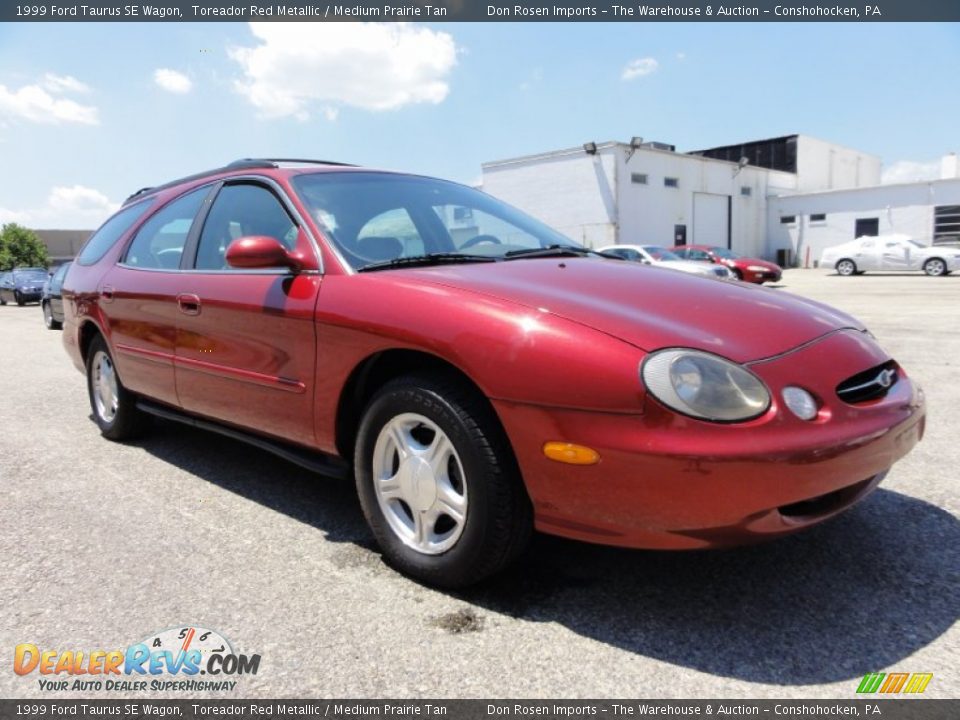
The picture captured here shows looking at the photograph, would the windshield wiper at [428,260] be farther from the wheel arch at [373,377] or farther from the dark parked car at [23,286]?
the dark parked car at [23,286]

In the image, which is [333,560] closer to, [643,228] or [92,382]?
[92,382]

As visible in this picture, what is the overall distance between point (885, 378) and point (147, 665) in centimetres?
252

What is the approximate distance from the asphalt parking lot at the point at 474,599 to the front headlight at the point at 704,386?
0.71 m

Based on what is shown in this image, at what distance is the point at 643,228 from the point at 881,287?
13.0m

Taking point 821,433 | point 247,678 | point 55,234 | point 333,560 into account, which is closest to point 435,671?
point 247,678

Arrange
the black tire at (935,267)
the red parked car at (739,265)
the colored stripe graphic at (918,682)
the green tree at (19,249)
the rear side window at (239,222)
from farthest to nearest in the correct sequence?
1. the green tree at (19,249)
2. the black tire at (935,267)
3. the red parked car at (739,265)
4. the rear side window at (239,222)
5. the colored stripe graphic at (918,682)

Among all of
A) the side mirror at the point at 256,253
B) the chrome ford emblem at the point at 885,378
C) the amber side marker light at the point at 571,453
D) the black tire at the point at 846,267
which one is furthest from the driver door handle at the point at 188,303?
the black tire at the point at 846,267

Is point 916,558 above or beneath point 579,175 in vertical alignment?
beneath

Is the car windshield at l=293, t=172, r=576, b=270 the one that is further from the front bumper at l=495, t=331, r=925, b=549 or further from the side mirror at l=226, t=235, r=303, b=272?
the front bumper at l=495, t=331, r=925, b=549

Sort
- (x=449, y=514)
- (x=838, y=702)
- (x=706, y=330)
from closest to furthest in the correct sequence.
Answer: (x=838, y=702) < (x=706, y=330) < (x=449, y=514)

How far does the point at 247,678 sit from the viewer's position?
1937 millimetres

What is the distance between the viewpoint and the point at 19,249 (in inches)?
2346

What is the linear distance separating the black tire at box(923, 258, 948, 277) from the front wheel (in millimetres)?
2329

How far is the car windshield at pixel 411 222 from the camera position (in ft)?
9.39
